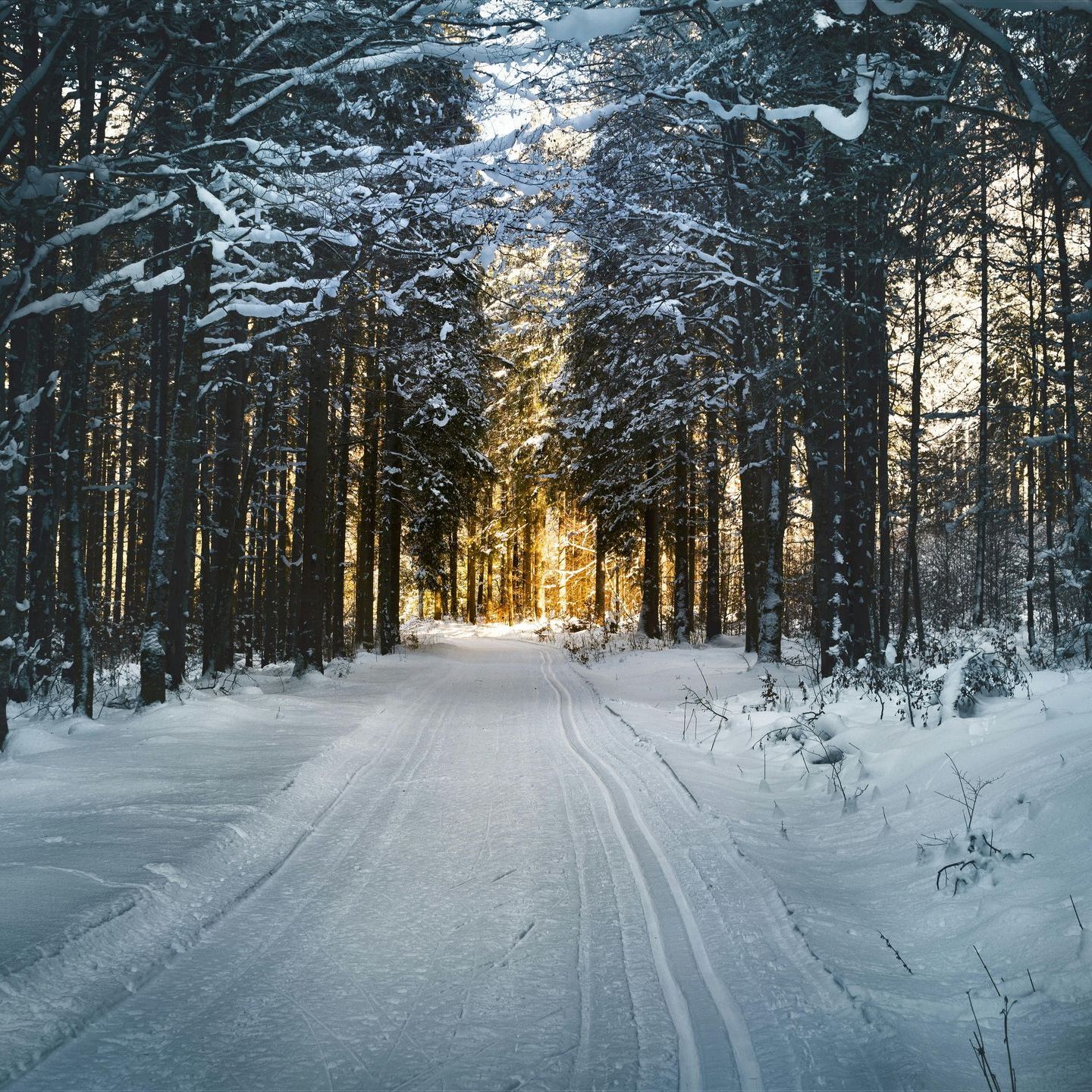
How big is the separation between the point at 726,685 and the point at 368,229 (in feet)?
32.5

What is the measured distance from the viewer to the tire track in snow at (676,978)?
273cm

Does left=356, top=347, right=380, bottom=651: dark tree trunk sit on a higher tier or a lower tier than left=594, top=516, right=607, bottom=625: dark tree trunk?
higher

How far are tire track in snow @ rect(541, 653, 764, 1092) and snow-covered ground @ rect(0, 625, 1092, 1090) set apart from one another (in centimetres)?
2

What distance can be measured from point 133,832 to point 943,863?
5202 millimetres

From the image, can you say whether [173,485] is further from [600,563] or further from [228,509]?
[600,563]

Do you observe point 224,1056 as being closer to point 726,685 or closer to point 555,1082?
point 555,1082

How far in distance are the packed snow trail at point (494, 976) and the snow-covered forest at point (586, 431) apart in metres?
0.04

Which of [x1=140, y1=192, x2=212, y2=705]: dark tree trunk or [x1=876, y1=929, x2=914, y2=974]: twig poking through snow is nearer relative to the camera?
[x1=876, y1=929, x2=914, y2=974]: twig poking through snow

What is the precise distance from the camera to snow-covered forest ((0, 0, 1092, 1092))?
3.74 meters

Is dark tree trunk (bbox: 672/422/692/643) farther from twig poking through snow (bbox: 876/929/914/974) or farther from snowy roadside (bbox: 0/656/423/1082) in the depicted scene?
twig poking through snow (bbox: 876/929/914/974)

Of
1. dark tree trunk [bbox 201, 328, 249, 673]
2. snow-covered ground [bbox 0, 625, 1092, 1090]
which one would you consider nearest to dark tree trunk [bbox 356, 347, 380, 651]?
dark tree trunk [bbox 201, 328, 249, 673]

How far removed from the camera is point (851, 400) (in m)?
11.8

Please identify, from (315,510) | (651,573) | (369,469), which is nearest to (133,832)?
(315,510)

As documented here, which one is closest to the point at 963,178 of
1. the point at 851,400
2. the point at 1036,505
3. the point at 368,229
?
the point at 851,400
